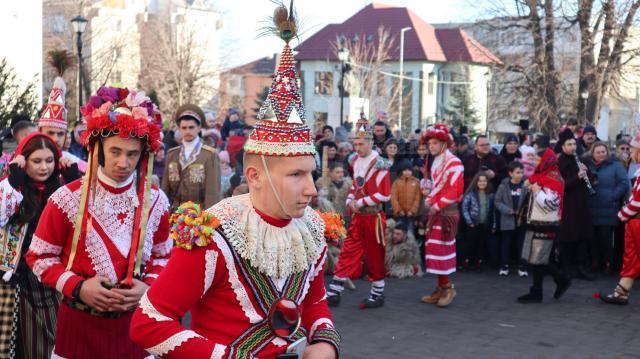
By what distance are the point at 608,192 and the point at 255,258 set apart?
34.1 feet

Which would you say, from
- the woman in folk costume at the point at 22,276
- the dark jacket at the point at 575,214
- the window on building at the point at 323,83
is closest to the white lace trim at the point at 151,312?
the woman in folk costume at the point at 22,276

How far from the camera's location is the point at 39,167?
5.35 metres

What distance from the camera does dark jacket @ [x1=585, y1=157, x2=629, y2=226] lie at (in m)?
12.6

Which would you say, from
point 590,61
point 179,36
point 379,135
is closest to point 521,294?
point 379,135

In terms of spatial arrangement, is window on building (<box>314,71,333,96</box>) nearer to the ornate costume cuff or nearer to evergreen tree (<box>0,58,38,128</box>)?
evergreen tree (<box>0,58,38,128</box>)

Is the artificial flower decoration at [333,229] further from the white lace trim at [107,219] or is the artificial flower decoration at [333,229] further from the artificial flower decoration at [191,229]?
the white lace trim at [107,219]

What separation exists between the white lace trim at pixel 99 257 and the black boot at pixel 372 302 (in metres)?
5.83

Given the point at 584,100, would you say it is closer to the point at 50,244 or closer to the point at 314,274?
the point at 50,244

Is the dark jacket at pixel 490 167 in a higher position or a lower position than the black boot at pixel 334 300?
higher

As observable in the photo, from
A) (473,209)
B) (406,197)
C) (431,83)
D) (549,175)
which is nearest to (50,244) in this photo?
(549,175)

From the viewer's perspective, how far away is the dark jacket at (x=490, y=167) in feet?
43.5

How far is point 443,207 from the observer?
990 centimetres

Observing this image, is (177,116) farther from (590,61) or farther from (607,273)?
(590,61)

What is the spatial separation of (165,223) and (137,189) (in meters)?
0.26
